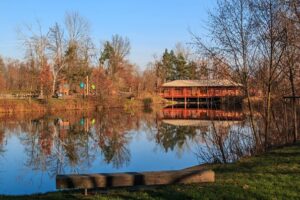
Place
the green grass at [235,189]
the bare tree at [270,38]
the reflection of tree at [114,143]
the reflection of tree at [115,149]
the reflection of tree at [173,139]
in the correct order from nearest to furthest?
the green grass at [235,189] < the bare tree at [270,38] < the reflection of tree at [115,149] < the reflection of tree at [114,143] < the reflection of tree at [173,139]

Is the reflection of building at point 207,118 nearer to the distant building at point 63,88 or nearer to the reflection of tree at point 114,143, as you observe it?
the reflection of tree at point 114,143

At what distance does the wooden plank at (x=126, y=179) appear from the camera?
6.96 metres

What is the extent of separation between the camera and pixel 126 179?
24.1 ft

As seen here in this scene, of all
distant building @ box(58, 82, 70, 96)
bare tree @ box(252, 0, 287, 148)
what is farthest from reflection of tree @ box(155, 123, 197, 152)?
distant building @ box(58, 82, 70, 96)

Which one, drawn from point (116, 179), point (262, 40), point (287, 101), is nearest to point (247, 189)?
point (116, 179)

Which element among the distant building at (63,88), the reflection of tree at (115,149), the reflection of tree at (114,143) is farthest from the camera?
the distant building at (63,88)

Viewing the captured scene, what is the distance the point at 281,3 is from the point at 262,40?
76.2 inches

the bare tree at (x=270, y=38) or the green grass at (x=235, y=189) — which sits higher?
the bare tree at (x=270, y=38)

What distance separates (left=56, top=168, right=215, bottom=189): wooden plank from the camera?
696cm

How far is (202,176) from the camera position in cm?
765

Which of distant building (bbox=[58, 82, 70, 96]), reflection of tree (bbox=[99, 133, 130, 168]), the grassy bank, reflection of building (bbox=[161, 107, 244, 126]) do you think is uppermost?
distant building (bbox=[58, 82, 70, 96])

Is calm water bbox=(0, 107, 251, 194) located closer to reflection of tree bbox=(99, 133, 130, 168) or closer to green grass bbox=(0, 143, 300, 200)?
reflection of tree bbox=(99, 133, 130, 168)

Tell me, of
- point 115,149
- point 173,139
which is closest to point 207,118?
point 173,139

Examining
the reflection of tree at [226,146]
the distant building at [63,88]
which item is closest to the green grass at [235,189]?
the reflection of tree at [226,146]
